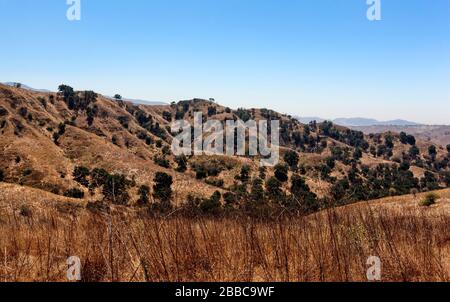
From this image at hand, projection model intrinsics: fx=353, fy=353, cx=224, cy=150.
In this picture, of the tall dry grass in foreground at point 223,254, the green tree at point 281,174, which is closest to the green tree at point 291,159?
the green tree at point 281,174

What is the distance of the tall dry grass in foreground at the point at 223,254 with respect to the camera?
13.9 feet

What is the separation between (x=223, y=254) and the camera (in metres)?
4.84

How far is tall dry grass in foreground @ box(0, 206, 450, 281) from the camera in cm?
424

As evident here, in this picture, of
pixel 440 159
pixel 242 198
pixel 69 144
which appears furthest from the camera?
pixel 440 159

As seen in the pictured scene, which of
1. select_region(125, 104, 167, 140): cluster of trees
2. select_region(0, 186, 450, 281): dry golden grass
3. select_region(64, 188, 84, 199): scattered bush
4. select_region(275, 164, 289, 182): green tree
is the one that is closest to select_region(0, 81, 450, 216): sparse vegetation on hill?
select_region(275, 164, 289, 182): green tree

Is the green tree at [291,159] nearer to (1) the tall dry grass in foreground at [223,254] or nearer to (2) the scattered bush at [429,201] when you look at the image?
(2) the scattered bush at [429,201]

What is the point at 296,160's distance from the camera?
12606cm

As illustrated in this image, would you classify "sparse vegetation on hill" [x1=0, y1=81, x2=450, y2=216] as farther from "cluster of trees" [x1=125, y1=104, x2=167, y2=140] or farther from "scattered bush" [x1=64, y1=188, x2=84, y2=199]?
"scattered bush" [x1=64, y1=188, x2=84, y2=199]

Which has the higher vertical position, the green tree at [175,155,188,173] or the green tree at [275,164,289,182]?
the green tree at [175,155,188,173]

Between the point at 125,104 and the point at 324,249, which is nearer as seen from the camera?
the point at 324,249

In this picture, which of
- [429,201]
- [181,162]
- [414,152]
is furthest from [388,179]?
[429,201]

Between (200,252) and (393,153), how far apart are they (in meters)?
196
